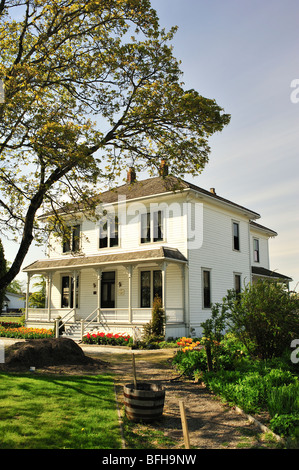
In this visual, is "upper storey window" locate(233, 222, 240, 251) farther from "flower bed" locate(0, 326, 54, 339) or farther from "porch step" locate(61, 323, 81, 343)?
"flower bed" locate(0, 326, 54, 339)

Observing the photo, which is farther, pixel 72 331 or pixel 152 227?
pixel 72 331

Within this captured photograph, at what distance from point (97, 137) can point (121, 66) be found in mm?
2333

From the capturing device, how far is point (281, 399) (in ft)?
20.2

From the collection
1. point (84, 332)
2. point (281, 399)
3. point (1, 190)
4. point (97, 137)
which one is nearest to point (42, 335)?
point (84, 332)

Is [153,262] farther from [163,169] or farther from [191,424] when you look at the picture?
[191,424]

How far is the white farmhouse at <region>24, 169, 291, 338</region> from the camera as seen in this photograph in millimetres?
20623

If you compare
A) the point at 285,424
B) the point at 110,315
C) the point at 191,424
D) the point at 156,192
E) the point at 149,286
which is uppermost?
the point at 156,192

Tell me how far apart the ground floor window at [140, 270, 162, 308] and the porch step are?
12.7 feet

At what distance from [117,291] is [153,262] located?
4699 millimetres

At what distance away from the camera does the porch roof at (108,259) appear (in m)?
19.6

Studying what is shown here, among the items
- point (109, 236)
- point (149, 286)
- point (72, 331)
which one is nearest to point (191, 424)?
point (149, 286)

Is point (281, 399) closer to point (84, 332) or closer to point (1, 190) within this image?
point (1, 190)

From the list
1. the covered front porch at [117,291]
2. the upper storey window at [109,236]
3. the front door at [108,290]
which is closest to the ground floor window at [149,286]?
the covered front porch at [117,291]

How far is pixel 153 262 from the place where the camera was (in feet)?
66.3
